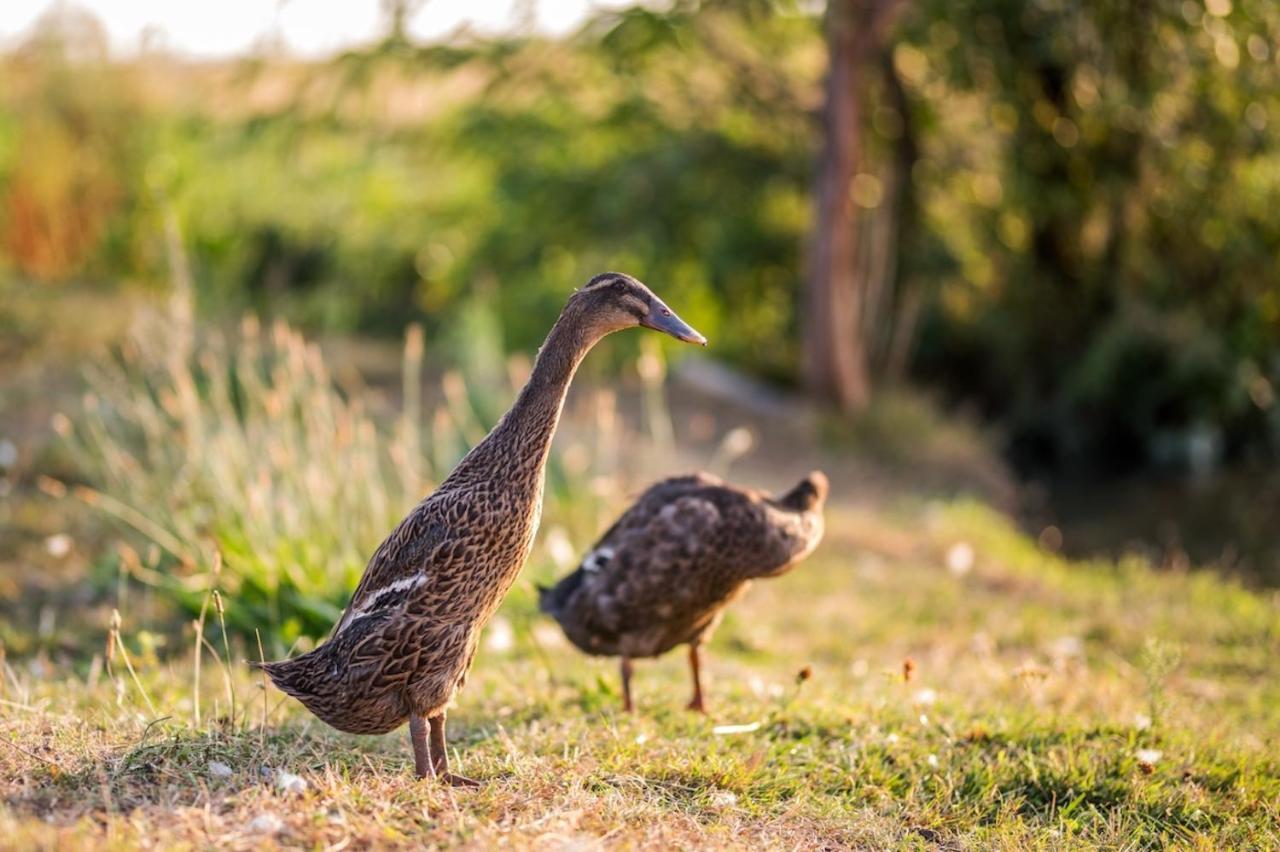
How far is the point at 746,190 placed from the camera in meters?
13.4

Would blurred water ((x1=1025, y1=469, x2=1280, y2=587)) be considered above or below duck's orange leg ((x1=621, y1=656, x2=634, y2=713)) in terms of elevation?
below

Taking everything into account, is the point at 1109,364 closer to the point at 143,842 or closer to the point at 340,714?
the point at 340,714

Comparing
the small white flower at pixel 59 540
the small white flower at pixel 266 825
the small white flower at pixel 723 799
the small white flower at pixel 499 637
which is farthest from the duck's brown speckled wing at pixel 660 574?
the small white flower at pixel 59 540

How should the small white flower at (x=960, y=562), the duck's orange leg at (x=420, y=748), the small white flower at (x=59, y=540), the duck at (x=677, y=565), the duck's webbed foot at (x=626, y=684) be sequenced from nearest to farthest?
1. the duck's orange leg at (x=420, y=748)
2. the duck at (x=677, y=565)
3. the duck's webbed foot at (x=626, y=684)
4. the small white flower at (x=59, y=540)
5. the small white flower at (x=960, y=562)

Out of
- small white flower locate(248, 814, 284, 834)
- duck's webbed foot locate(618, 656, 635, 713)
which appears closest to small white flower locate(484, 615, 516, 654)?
duck's webbed foot locate(618, 656, 635, 713)

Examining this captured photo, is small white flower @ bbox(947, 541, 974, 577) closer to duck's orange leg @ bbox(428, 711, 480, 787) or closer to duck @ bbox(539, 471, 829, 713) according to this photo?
duck @ bbox(539, 471, 829, 713)

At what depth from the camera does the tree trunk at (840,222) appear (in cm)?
1176

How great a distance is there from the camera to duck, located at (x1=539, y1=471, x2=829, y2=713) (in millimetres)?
5168

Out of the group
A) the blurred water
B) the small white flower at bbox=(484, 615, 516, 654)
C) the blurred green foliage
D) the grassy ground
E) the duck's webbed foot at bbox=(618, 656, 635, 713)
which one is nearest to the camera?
the grassy ground

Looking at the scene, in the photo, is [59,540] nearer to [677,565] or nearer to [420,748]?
[677,565]

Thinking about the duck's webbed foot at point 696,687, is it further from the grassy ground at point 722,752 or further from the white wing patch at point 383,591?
the white wing patch at point 383,591

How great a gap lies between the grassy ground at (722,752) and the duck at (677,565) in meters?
0.28

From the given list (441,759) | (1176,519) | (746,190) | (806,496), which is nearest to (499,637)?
(806,496)

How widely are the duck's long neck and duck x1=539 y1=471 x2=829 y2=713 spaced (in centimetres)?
122
